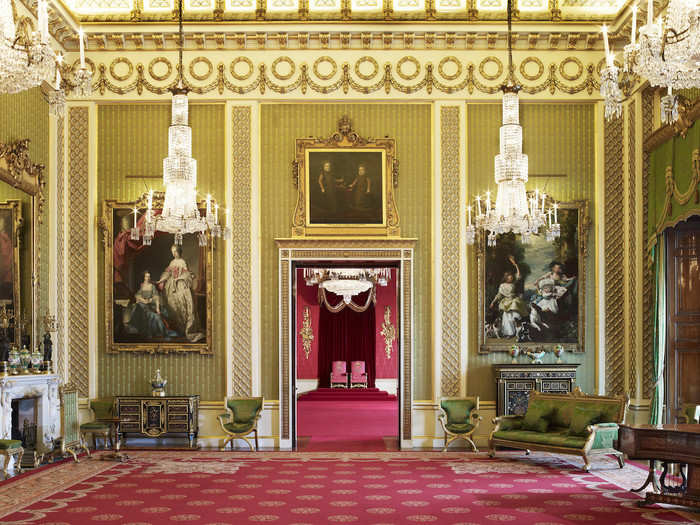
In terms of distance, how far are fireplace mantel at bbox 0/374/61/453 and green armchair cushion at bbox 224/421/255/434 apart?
2275 millimetres

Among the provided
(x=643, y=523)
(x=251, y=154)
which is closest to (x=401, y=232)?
(x=251, y=154)

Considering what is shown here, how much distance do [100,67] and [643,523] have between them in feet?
31.7

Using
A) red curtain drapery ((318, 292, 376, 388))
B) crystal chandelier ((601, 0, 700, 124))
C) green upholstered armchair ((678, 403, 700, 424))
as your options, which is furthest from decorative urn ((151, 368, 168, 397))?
red curtain drapery ((318, 292, 376, 388))

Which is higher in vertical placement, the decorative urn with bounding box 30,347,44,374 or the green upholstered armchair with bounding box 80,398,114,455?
the decorative urn with bounding box 30,347,44,374

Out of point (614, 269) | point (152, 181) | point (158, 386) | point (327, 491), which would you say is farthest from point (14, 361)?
point (614, 269)

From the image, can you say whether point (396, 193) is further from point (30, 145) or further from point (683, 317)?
point (30, 145)

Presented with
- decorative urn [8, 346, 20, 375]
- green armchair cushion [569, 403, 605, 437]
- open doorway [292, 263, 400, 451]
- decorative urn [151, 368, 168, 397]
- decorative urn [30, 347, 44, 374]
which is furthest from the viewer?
open doorway [292, 263, 400, 451]

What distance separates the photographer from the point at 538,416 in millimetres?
10828

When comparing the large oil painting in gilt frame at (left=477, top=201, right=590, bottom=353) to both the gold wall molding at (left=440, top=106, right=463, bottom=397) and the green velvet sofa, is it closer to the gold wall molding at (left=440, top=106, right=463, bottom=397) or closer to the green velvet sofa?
the gold wall molding at (left=440, top=106, right=463, bottom=397)

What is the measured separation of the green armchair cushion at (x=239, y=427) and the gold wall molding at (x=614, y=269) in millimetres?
5238

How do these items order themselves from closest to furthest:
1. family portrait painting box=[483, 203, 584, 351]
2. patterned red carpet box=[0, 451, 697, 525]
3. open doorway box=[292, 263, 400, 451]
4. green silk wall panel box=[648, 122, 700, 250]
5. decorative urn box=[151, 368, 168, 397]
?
patterned red carpet box=[0, 451, 697, 525], green silk wall panel box=[648, 122, 700, 250], decorative urn box=[151, 368, 168, 397], family portrait painting box=[483, 203, 584, 351], open doorway box=[292, 263, 400, 451]

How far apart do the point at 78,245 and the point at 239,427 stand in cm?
361

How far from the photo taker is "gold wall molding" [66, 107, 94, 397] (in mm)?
12211

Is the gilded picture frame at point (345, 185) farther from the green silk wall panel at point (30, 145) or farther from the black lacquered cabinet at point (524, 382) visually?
the green silk wall panel at point (30, 145)
